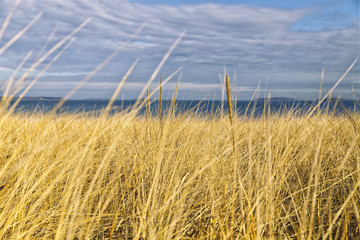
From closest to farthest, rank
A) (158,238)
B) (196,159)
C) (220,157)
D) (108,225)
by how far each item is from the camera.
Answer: (158,238) < (108,225) < (220,157) < (196,159)

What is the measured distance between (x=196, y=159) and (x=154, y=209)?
72 cm

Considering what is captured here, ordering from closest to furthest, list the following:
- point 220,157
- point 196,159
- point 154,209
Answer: point 154,209 < point 220,157 < point 196,159

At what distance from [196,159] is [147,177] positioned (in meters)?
0.41

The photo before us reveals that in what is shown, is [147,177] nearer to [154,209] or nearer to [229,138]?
[154,209]

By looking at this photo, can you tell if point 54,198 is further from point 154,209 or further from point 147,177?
point 154,209

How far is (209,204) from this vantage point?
4.71 ft

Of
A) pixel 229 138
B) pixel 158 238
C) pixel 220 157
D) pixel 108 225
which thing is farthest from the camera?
pixel 229 138

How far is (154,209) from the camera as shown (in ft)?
4.52

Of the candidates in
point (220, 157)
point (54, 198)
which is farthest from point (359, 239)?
point (54, 198)

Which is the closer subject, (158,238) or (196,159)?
(158,238)

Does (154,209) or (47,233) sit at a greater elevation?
(154,209)

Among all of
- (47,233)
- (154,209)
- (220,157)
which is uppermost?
(220,157)

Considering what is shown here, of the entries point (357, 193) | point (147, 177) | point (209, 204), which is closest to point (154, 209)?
point (209, 204)

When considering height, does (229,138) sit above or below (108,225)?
above
